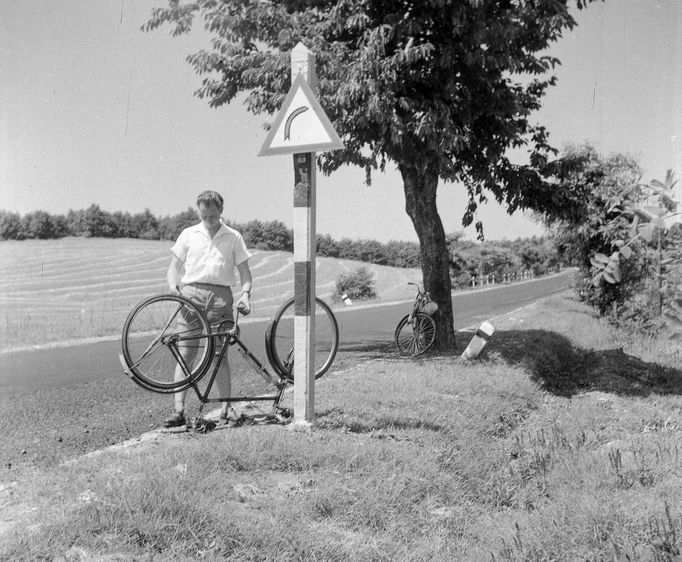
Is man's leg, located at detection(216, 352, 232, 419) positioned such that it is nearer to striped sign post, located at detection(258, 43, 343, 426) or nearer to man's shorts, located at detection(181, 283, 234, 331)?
man's shorts, located at detection(181, 283, 234, 331)

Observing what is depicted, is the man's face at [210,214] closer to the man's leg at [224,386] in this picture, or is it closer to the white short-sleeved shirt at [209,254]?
the white short-sleeved shirt at [209,254]

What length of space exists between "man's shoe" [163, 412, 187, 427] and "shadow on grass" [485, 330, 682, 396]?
585 cm

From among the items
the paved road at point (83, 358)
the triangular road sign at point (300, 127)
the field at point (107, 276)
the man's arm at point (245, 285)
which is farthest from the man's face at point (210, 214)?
the field at point (107, 276)

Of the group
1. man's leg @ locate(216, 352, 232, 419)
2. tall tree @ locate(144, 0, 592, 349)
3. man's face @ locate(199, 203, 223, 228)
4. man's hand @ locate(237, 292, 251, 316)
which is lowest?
man's leg @ locate(216, 352, 232, 419)

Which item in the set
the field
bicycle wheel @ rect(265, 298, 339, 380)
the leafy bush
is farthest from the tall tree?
the leafy bush

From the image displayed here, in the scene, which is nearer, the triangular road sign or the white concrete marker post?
the triangular road sign

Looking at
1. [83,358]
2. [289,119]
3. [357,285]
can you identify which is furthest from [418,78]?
[357,285]

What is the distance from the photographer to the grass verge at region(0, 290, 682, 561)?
10.6ft

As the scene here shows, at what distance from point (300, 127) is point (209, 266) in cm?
136

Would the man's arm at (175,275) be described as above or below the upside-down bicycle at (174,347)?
above

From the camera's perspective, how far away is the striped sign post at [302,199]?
516 centimetres

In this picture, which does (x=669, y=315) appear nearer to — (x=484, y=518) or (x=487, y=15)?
(x=484, y=518)

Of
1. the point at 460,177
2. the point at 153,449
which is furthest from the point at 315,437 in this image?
the point at 460,177

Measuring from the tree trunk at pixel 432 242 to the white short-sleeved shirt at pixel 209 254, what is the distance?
6.98m
